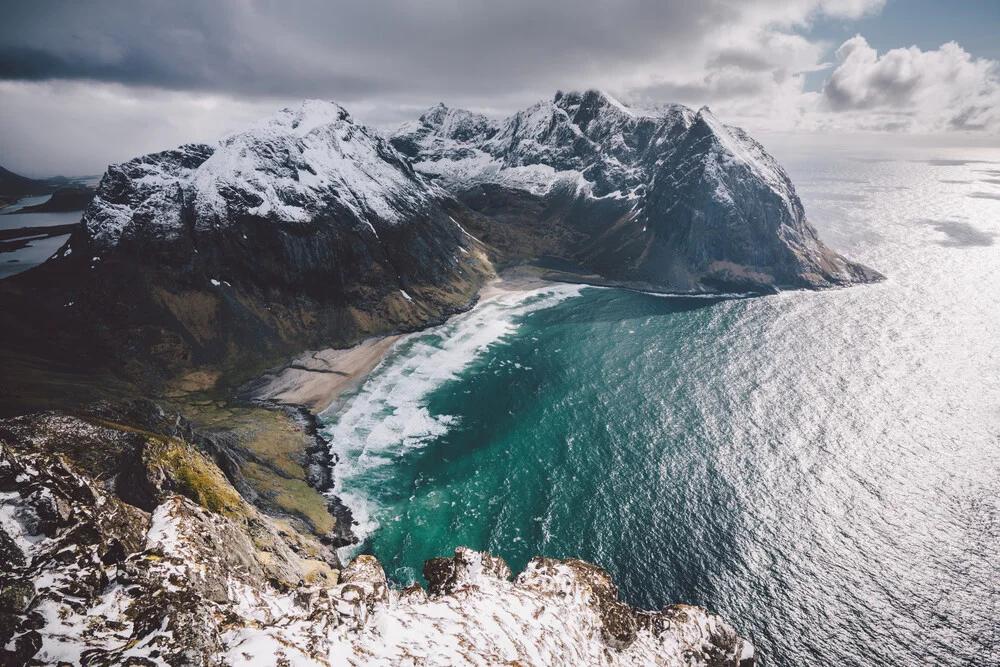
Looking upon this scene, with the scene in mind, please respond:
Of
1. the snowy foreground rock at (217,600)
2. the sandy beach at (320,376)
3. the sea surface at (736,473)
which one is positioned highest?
the snowy foreground rock at (217,600)

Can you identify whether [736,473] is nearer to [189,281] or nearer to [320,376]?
[320,376]

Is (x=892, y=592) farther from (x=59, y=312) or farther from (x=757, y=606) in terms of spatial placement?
(x=59, y=312)

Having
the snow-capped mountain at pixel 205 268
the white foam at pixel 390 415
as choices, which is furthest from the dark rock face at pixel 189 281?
the white foam at pixel 390 415

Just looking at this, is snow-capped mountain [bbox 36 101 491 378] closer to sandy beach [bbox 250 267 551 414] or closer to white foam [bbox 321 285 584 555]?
sandy beach [bbox 250 267 551 414]

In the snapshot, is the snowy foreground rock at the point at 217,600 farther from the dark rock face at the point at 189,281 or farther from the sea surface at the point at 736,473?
the dark rock face at the point at 189,281

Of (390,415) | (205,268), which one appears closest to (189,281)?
(205,268)

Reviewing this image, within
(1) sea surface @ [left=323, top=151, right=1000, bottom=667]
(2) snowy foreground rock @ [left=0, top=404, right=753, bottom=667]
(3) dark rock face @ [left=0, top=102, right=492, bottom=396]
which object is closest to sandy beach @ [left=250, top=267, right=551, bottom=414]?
(1) sea surface @ [left=323, top=151, right=1000, bottom=667]
